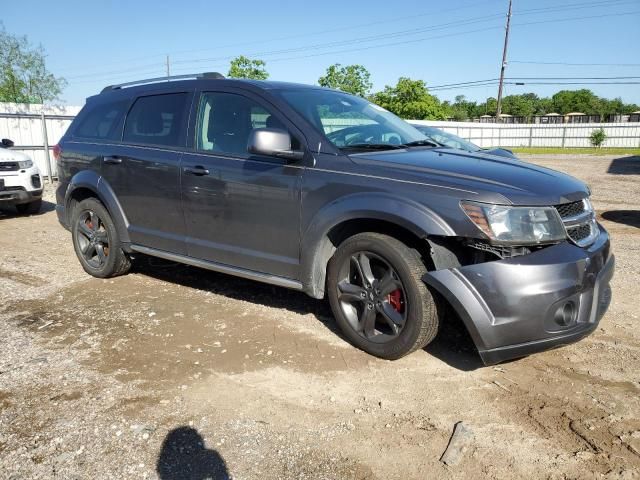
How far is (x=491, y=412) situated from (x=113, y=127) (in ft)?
14.1

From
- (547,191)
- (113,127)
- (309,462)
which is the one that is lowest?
(309,462)

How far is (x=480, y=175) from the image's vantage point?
10.9 ft

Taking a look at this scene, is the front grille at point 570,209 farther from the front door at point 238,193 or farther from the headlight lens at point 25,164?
the headlight lens at point 25,164

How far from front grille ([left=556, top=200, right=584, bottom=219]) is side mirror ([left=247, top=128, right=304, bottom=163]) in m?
1.78

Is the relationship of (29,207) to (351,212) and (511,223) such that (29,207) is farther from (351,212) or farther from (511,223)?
(511,223)

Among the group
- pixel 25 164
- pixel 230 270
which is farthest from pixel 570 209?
pixel 25 164

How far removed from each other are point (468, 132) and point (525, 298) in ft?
122

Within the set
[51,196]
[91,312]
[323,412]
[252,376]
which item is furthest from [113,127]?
[51,196]

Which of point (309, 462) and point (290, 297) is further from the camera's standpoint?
point (290, 297)

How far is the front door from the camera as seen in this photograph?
3953mm

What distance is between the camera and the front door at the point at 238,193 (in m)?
3.95

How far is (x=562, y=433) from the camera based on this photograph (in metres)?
2.81

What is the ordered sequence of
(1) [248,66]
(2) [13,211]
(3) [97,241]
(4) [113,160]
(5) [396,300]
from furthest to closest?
(1) [248,66] → (2) [13,211] → (3) [97,241] → (4) [113,160] → (5) [396,300]

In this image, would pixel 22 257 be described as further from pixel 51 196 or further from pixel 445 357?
pixel 51 196
